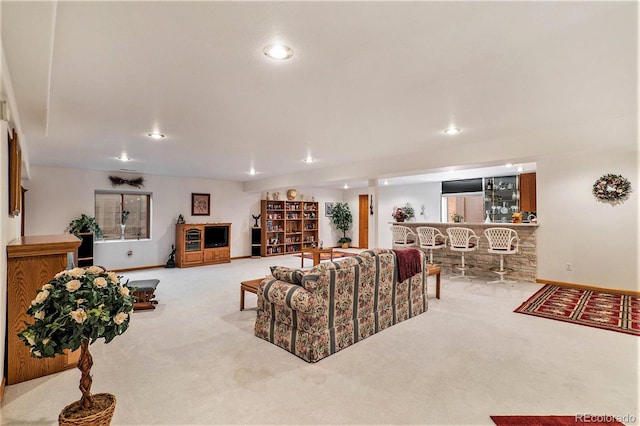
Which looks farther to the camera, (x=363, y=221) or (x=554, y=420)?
(x=363, y=221)

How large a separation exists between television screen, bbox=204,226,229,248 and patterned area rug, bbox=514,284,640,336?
22.3ft

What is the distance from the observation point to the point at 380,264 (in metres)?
3.42

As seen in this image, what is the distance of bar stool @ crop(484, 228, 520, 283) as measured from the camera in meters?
5.63

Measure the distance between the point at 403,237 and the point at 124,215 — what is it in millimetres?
6576

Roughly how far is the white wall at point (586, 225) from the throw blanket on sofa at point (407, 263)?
3168 mm

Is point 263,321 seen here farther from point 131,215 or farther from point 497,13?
point 131,215

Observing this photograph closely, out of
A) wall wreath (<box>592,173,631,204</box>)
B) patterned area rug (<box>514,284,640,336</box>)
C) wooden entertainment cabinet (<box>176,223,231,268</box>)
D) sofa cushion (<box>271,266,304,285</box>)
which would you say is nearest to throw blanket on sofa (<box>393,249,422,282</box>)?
sofa cushion (<box>271,266,304,285</box>)

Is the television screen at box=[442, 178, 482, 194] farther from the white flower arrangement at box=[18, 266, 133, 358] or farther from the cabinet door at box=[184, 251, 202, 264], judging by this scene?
the white flower arrangement at box=[18, 266, 133, 358]

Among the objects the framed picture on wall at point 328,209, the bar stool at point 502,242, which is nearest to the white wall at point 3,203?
the bar stool at point 502,242

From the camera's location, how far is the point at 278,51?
2.10 meters

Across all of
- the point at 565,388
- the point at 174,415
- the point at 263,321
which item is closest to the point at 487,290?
the point at 565,388

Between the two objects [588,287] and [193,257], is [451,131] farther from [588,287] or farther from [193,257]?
[193,257]

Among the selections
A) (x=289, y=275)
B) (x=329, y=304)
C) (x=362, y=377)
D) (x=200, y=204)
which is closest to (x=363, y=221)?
(x=200, y=204)

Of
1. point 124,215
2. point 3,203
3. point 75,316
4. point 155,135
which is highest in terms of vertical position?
point 155,135
